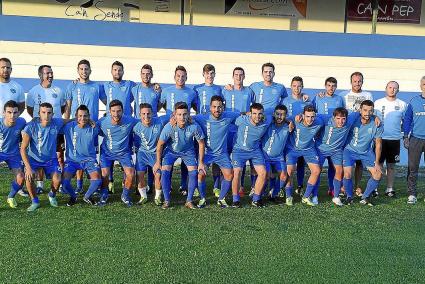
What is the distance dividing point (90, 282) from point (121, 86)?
3030 millimetres

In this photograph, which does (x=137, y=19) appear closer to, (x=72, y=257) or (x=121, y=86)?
(x=121, y=86)

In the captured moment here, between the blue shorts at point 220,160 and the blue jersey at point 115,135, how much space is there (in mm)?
950

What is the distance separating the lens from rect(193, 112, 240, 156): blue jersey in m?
4.86

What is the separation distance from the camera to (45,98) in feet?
16.8

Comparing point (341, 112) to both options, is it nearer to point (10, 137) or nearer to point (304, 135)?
point (304, 135)

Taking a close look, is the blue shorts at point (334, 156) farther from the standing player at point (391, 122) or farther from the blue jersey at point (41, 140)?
the blue jersey at point (41, 140)

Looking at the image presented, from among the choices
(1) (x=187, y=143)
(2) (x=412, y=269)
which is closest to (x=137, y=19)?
(1) (x=187, y=143)

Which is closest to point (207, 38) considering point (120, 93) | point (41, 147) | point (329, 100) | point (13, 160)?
point (120, 93)

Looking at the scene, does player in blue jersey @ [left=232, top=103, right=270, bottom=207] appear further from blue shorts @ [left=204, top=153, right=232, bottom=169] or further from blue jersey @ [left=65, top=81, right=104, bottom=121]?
blue jersey @ [left=65, top=81, right=104, bottom=121]

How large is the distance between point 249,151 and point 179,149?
32.2 inches

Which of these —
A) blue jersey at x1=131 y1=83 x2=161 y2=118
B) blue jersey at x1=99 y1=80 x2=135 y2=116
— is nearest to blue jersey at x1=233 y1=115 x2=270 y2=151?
blue jersey at x1=131 y1=83 x2=161 y2=118

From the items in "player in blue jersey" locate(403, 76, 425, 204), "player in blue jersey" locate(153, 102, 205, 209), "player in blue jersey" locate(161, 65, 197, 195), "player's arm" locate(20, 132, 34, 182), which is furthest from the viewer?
"player in blue jersey" locate(403, 76, 425, 204)

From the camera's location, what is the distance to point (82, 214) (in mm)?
4359

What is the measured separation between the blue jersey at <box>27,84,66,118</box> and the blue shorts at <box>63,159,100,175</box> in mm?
798
